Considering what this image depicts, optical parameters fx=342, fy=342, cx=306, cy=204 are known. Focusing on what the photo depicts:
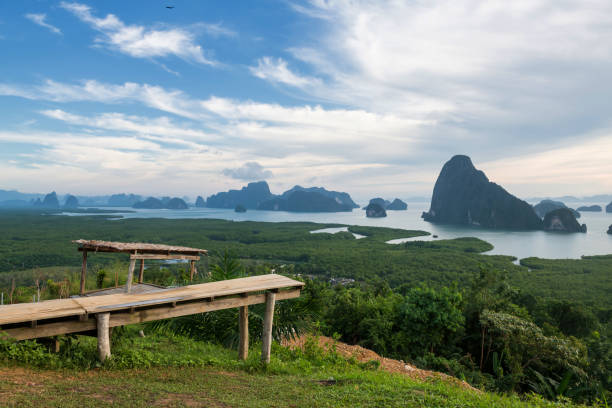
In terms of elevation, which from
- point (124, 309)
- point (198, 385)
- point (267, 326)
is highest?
point (124, 309)

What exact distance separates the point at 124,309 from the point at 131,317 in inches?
4.6

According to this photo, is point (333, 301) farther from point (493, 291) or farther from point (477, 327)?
point (493, 291)

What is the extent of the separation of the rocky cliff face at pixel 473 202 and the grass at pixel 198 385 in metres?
103

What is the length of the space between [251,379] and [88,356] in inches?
72.0

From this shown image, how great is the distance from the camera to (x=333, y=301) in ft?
38.5

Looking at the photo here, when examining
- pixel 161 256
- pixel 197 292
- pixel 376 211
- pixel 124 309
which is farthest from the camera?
pixel 376 211

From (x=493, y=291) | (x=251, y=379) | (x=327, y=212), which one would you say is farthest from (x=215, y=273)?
(x=327, y=212)

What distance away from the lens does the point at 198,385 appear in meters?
3.62

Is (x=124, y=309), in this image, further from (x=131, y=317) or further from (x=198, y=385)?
(x=198, y=385)

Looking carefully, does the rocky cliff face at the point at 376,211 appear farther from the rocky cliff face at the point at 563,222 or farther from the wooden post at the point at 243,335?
the wooden post at the point at 243,335

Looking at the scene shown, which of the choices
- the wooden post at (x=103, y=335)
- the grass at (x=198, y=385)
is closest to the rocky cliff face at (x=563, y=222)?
the grass at (x=198, y=385)

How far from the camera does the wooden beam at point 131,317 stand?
3.31 metres

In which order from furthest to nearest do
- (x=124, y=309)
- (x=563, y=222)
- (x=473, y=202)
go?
(x=473, y=202), (x=563, y=222), (x=124, y=309)

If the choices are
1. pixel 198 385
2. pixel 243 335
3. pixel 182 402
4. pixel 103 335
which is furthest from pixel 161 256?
pixel 182 402
